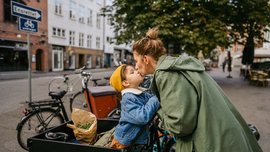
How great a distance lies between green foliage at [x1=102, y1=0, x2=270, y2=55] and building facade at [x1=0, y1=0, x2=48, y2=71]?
40.9 ft

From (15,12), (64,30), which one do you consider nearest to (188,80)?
(15,12)

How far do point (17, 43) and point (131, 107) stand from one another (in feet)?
65.7

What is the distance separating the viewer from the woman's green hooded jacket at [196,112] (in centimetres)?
116

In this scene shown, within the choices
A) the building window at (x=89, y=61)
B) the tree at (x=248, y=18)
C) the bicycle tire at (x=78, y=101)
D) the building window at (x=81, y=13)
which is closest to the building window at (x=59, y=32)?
the building window at (x=81, y=13)

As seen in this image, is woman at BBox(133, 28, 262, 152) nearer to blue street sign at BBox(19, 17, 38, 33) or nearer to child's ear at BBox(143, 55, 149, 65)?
child's ear at BBox(143, 55, 149, 65)

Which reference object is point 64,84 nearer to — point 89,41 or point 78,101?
point 78,101

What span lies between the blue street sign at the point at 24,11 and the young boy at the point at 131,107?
13.3 ft

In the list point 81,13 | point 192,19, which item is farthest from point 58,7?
point 192,19

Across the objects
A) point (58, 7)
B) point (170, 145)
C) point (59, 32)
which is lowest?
point (170, 145)

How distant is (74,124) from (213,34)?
8.40 m

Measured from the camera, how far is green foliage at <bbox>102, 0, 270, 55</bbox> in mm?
8430

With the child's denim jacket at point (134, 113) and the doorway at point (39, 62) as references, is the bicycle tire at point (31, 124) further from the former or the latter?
the doorway at point (39, 62)

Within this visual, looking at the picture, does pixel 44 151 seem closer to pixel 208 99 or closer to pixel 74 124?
pixel 74 124

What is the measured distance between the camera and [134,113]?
1626 millimetres
